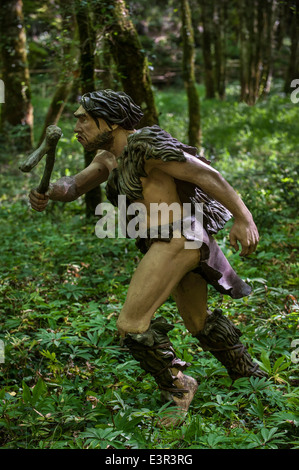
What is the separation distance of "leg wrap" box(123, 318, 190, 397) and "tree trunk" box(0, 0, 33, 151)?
27.1ft

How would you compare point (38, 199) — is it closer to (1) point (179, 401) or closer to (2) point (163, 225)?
(2) point (163, 225)

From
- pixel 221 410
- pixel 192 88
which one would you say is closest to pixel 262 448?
pixel 221 410

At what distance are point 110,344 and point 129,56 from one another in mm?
3683

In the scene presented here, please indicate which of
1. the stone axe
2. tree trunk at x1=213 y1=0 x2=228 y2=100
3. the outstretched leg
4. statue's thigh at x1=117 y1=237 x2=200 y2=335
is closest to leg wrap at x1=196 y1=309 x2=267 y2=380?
the outstretched leg

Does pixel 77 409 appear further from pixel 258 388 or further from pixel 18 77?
pixel 18 77

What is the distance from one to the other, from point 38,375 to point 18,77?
861 cm

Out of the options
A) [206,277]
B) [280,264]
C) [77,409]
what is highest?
[206,277]

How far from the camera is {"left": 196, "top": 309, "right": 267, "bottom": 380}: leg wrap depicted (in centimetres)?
350

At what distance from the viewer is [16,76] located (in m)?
10.9

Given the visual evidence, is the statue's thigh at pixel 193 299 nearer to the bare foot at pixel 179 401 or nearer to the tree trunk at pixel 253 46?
the bare foot at pixel 179 401

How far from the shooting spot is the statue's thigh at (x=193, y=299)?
3.45 metres

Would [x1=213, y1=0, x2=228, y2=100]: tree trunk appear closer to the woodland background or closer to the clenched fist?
the woodland background

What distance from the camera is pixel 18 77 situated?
35.9 ft

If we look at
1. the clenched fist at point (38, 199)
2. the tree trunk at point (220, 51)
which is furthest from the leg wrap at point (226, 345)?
the tree trunk at point (220, 51)
